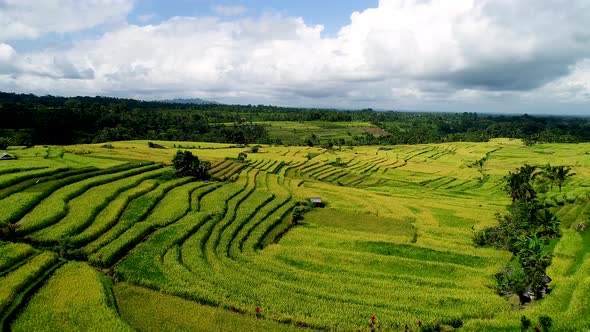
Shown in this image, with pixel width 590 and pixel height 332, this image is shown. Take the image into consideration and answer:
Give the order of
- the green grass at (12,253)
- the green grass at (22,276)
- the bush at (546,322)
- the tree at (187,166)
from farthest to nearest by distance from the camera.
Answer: the tree at (187,166), the green grass at (12,253), the green grass at (22,276), the bush at (546,322)

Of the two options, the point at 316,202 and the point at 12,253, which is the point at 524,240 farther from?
the point at 12,253

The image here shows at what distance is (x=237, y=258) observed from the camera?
3453cm

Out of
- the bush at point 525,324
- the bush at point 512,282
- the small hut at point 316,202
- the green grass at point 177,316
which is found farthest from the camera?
the small hut at point 316,202

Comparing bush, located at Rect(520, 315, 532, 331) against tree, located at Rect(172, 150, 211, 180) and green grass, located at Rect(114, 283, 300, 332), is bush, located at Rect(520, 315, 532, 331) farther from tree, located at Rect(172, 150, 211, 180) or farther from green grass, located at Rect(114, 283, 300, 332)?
tree, located at Rect(172, 150, 211, 180)

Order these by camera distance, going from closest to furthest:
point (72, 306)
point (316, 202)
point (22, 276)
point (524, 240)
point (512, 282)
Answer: point (72, 306) → point (22, 276) → point (512, 282) → point (524, 240) → point (316, 202)

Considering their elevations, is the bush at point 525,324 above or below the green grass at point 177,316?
above

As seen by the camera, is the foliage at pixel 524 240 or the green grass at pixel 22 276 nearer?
the green grass at pixel 22 276

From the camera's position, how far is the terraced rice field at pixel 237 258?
24.6 metres

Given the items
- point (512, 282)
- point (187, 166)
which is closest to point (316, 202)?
point (187, 166)

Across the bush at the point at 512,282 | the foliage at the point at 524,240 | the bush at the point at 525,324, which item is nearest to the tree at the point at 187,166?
the foliage at the point at 524,240

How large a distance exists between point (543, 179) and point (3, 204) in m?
93.3

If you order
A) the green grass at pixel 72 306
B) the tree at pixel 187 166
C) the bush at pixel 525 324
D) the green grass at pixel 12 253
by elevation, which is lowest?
the green grass at pixel 72 306

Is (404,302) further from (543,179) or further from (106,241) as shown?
(543,179)

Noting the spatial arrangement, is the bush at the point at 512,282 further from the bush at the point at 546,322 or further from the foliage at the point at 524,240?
the bush at the point at 546,322
